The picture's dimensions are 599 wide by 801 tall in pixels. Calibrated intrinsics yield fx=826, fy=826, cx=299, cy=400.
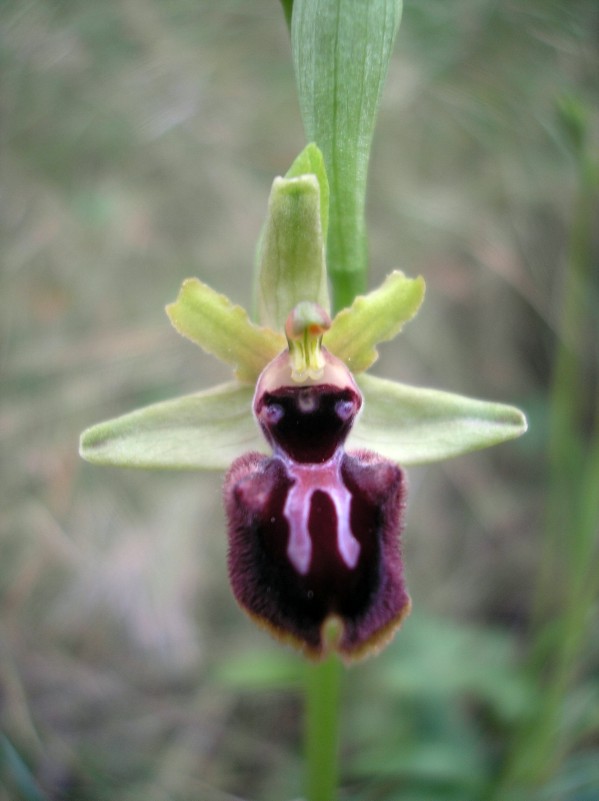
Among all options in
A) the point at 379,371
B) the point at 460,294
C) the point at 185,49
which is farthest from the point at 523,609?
the point at 185,49

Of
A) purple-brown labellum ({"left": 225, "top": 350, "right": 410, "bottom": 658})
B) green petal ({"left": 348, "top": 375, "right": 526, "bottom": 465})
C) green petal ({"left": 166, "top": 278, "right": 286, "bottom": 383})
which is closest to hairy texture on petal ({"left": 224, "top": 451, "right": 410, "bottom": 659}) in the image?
purple-brown labellum ({"left": 225, "top": 350, "right": 410, "bottom": 658})

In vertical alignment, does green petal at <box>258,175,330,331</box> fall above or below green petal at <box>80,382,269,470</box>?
above

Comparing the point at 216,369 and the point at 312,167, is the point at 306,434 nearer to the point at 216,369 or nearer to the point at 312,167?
the point at 312,167

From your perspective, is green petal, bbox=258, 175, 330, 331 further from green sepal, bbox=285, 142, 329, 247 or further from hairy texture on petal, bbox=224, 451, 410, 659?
hairy texture on petal, bbox=224, 451, 410, 659

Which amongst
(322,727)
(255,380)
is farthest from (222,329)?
(322,727)

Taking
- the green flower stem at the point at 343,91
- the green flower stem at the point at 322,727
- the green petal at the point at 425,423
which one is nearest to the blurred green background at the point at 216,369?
the green flower stem at the point at 322,727

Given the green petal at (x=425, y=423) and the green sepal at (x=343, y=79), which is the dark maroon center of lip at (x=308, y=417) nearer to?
the green petal at (x=425, y=423)
